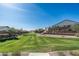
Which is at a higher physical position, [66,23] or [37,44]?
[66,23]

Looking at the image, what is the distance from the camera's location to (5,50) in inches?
66.7

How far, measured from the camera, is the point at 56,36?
174cm

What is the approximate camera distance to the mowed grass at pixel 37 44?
169 cm

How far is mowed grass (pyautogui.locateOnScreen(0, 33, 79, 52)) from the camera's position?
1.69 metres

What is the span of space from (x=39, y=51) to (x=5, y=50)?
27cm

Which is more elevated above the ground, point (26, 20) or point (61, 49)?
point (26, 20)

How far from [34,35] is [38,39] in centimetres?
5

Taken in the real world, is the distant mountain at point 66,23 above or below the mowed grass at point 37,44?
above

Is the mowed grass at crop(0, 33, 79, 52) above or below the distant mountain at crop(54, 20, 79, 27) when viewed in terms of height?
below

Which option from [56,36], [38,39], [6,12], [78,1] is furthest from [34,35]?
[78,1]

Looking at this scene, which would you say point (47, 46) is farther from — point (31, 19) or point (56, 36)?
point (31, 19)

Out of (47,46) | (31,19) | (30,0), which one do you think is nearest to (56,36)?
(47,46)

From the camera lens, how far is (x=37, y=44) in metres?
1.70

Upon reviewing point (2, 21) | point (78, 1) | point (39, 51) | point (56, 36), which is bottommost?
point (39, 51)
